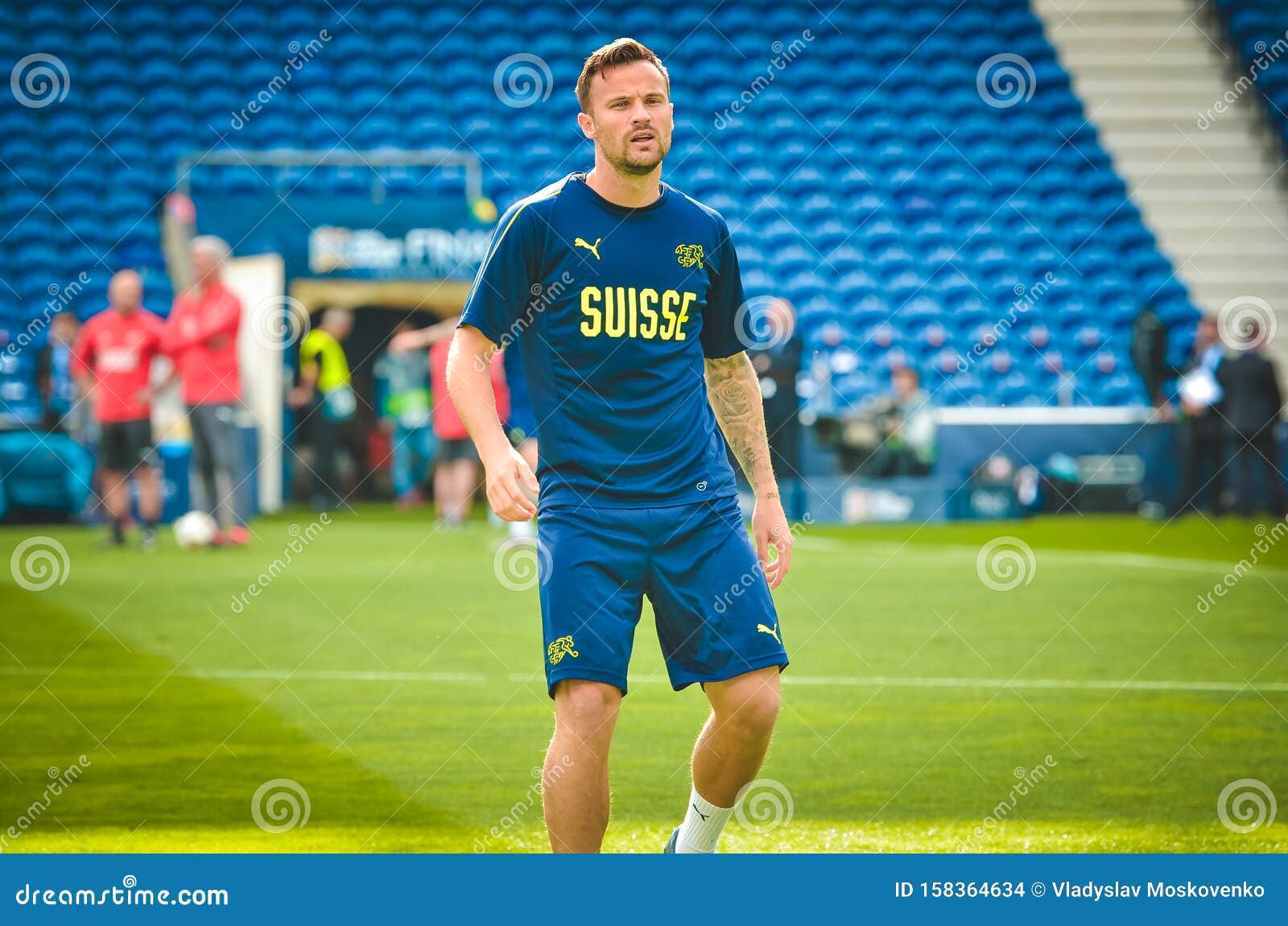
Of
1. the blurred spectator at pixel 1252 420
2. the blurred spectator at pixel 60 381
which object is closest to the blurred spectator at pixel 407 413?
the blurred spectator at pixel 60 381

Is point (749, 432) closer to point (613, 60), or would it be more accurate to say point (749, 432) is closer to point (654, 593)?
point (654, 593)

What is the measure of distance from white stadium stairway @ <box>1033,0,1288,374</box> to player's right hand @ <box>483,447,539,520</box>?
826 inches

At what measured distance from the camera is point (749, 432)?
395cm

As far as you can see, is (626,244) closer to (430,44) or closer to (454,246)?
(454,246)

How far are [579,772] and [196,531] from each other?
10.9 meters

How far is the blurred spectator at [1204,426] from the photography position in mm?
17719

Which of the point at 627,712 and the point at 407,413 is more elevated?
the point at 627,712

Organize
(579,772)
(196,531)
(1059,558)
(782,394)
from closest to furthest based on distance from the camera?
(579,772) → (1059,558) → (196,531) → (782,394)

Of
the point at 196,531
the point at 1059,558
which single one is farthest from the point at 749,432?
the point at 196,531

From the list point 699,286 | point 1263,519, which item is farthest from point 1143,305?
point 699,286

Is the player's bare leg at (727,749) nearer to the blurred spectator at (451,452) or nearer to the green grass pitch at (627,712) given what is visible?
the green grass pitch at (627,712)

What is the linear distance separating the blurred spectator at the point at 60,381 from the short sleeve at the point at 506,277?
14.3 m
